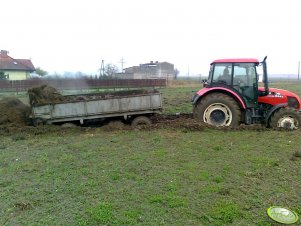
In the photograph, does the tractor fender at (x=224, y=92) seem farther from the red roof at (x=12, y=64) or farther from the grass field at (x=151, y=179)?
the red roof at (x=12, y=64)

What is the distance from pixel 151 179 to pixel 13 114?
6878 millimetres

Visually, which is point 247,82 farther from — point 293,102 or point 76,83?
point 76,83

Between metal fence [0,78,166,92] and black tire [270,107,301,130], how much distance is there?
50.4ft

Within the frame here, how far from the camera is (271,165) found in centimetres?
522

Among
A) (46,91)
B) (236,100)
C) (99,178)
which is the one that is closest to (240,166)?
(99,178)

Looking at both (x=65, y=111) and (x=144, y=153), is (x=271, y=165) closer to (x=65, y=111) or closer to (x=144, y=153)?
(x=144, y=153)

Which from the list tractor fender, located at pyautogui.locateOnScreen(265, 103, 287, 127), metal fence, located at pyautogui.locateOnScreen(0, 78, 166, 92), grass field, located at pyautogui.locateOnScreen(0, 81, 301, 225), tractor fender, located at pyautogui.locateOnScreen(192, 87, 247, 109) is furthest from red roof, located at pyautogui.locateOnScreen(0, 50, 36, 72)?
tractor fender, located at pyautogui.locateOnScreen(265, 103, 287, 127)

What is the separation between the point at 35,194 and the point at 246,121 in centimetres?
668

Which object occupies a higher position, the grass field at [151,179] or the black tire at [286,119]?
the black tire at [286,119]

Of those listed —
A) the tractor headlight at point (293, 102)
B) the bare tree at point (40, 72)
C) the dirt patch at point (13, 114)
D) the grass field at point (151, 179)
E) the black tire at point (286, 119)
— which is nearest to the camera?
the grass field at point (151, 179)

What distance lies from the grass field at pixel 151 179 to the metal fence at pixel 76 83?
45.1 feet

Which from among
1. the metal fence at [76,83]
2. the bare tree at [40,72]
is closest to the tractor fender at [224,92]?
the metal fence at [76,83]

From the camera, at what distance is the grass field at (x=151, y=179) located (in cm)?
366

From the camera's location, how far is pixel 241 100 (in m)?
8.26
